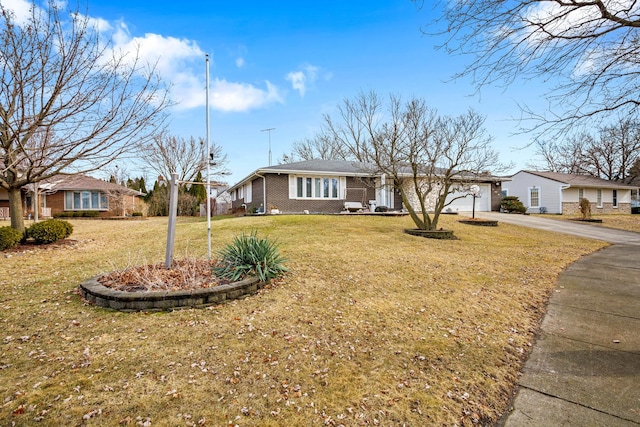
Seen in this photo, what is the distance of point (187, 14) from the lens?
852 centimetres

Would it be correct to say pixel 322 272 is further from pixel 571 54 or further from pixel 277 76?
pixel 277 76

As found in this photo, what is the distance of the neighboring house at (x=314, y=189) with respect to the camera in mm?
18969

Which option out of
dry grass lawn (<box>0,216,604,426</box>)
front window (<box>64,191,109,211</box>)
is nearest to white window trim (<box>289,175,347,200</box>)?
dry grass lawn (<box>0,216,604,426</box>)

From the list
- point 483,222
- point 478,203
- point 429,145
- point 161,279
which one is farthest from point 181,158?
point 161,279

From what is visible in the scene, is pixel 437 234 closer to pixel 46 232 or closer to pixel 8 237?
pixel 46 232

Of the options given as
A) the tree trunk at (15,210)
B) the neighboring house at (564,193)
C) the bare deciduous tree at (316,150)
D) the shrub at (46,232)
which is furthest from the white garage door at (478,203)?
the tree trunk at (15,210)

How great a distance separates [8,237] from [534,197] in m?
34.5

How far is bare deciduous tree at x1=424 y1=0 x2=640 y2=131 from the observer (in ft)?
14.4

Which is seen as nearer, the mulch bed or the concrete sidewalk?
the concrete sidewalk

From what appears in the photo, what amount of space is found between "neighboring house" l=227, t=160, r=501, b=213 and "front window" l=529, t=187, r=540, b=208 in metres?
11.6

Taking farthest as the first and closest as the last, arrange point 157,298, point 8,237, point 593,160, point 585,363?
point 593,160, point 8,237, point 157,298, point 585,363

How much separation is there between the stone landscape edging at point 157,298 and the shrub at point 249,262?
0.59 meters

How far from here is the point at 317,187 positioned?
20.2m

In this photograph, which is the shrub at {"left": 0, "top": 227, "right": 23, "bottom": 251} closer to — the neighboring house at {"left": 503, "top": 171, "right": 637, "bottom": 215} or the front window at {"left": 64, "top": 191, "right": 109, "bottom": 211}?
the front window at {"left": 64, "top": 191, "right": 109, "bottom": 211}
